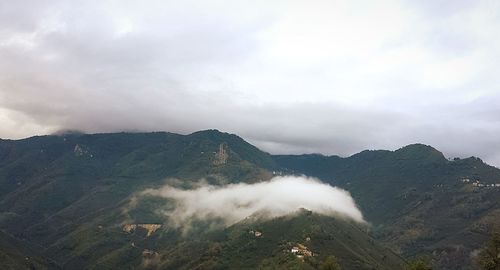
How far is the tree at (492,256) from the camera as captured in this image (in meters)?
130

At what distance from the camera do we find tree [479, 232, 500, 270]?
13000cm

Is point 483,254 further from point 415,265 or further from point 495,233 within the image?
point 415,265

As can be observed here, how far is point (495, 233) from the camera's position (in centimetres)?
13338

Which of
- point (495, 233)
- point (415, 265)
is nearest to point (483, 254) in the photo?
point (495, 233)

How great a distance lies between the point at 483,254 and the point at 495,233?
7.31 meters

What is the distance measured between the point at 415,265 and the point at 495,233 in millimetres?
26093

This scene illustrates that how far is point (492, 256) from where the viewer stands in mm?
131750

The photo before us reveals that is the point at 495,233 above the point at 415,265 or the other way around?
above

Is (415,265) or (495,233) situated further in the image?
(415,265)

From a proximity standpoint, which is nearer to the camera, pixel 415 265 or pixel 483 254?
pixel 483 254

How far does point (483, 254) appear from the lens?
447 ft

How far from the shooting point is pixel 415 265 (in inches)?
5871
